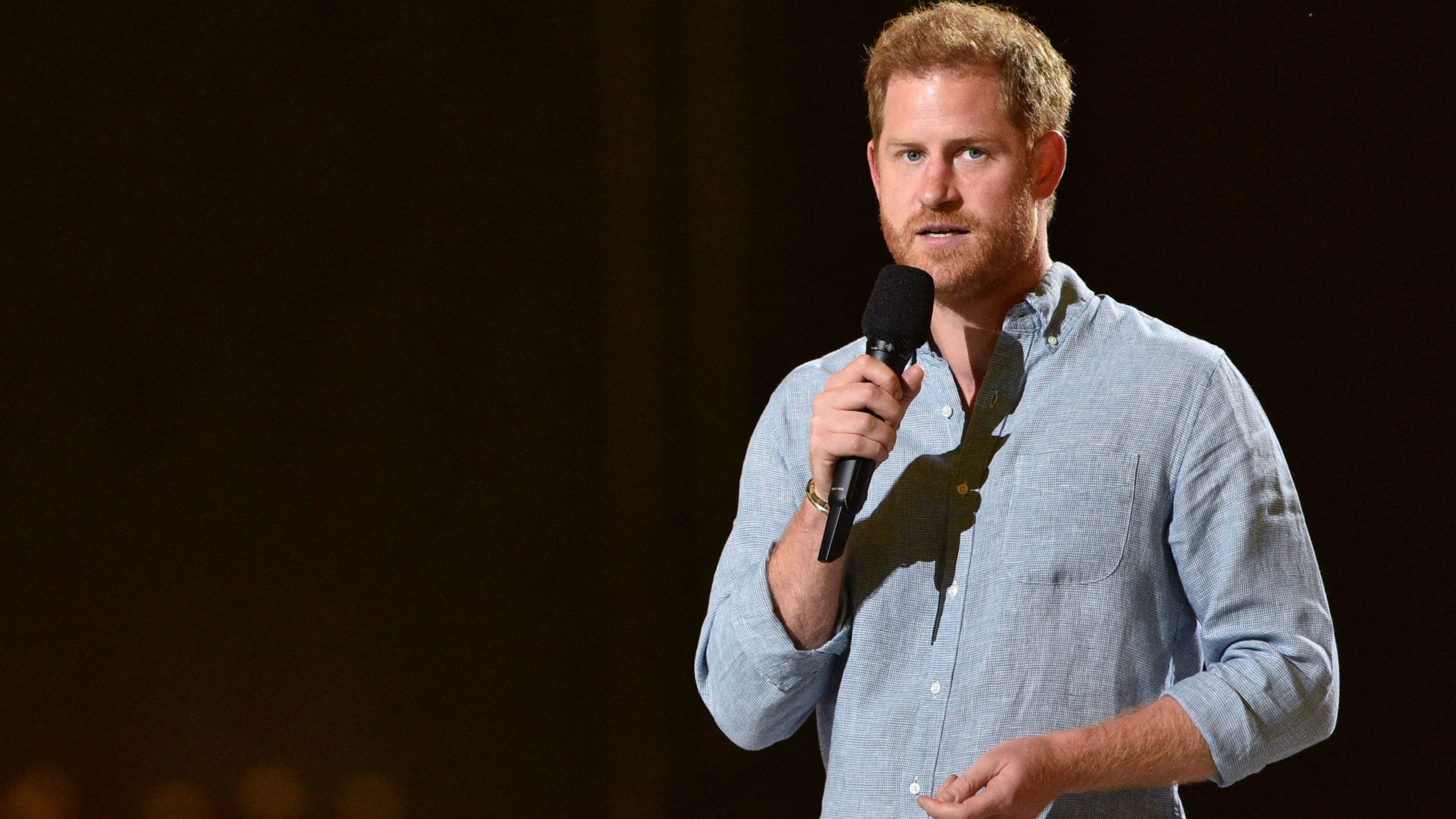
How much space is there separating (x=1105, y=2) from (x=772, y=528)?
1.78 meters

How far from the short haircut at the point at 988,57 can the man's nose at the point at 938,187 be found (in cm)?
11

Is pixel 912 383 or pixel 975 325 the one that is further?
pixel 975 325

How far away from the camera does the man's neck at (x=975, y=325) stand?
147 cm

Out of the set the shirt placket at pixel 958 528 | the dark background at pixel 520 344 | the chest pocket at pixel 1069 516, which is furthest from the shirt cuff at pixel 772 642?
the dark background at pixel 520 344

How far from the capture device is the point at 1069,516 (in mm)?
1319

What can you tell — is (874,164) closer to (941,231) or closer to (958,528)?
(941,231)

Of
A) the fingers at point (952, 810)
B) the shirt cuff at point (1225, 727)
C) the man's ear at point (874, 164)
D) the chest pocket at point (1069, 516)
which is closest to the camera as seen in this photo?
the fingers at point (952, 810)

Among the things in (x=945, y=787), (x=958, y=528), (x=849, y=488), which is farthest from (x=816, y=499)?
(x=945, y=787)

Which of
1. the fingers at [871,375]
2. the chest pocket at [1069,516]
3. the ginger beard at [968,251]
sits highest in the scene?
the ginger beard at [968,251]

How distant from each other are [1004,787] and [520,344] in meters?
1.75

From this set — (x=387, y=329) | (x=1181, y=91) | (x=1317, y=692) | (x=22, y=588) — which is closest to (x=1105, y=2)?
(x=1181, y=91)

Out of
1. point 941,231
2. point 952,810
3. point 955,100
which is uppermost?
point 955,100

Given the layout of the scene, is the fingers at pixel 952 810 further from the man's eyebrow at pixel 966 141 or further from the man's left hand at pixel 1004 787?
the man's eyebrow at pixel 966 141

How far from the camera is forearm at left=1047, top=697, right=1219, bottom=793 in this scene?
1172 millimetres
